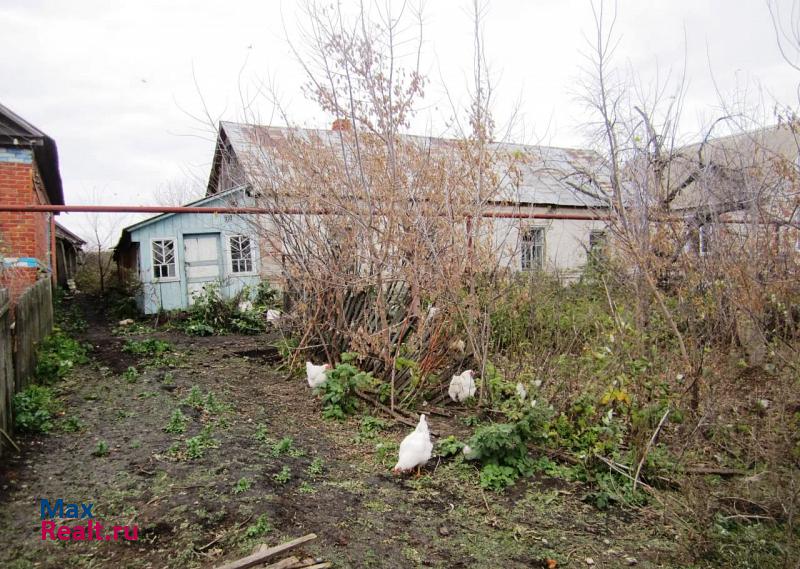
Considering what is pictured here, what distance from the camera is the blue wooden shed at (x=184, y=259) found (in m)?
11.6

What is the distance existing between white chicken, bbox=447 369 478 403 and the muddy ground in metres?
0.23

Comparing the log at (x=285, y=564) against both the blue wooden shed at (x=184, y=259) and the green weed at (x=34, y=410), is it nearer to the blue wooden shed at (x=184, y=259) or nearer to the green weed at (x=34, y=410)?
the green weed at (x=34, y=410)

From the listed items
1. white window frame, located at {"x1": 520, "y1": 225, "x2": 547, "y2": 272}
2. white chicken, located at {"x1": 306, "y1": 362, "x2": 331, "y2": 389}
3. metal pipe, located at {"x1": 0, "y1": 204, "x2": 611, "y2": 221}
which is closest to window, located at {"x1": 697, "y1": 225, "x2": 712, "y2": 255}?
metal pipe, located at {"x1": 0, "y1": 204, "x2": 611, "y2": 221}

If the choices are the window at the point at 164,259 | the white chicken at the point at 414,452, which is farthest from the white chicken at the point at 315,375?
the window at the point at 164,259

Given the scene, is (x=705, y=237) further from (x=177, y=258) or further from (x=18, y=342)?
(x=177, y=258)

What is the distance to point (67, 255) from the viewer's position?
24.4m

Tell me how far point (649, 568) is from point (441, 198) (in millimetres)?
2955

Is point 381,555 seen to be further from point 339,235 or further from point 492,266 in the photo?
point 339,235

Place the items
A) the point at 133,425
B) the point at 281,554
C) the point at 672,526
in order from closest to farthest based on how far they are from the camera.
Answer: the point at 281,554 → the point at 672,526 → the point at 133,425

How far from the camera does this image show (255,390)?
215 inches

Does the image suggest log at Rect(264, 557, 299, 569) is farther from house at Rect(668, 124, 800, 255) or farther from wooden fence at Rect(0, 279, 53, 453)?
house at Rect(668, 124, 800, 255)

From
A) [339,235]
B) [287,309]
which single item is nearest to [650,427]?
[339,235]

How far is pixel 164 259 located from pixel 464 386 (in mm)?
9380

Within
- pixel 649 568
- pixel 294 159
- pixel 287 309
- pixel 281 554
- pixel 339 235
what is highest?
pixel 294 159
